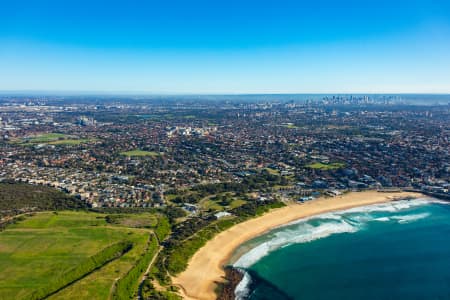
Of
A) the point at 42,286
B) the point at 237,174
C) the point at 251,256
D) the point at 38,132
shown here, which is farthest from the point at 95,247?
the point at 38,132

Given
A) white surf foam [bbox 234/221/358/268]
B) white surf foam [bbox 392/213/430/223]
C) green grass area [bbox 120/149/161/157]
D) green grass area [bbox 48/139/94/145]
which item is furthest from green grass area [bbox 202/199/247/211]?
green grass area [bbox 48/139/94/145]

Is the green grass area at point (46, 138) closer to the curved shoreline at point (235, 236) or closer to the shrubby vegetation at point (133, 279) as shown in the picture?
the shrubby vegetation at point (133, 279)

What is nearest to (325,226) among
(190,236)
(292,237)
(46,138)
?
(292,237)

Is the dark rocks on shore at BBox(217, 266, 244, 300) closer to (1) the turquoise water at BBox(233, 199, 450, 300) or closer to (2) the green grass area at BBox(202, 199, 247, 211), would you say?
(1) the turquoise water at BBox(233, 199, 450, 300)

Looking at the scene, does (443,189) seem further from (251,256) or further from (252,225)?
(251,256)

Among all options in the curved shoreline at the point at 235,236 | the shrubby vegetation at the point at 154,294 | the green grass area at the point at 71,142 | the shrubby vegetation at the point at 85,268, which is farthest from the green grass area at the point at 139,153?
the shrubby vegetation at the point at 154,294
